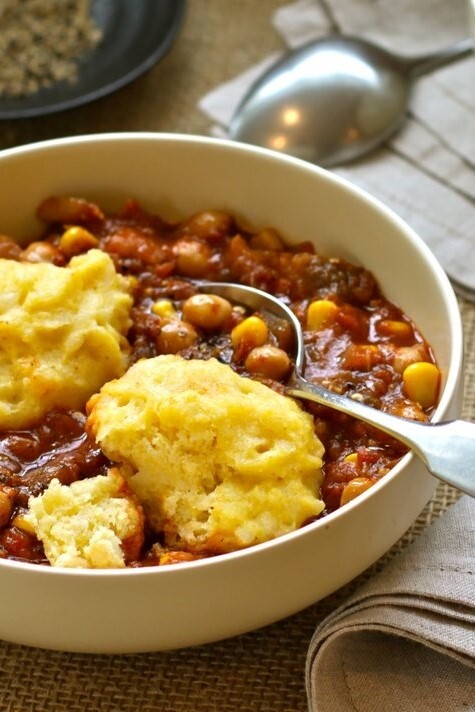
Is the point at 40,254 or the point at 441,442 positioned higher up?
the point at 441,442

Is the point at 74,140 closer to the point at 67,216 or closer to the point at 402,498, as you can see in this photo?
the point at 67,216

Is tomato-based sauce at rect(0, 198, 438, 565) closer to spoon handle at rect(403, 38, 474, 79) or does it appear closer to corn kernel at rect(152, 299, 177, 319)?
corn kernel at rect(152, 299, 177, 319)

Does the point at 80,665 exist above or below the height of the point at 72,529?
below

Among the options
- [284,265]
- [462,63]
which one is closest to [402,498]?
[284,265]

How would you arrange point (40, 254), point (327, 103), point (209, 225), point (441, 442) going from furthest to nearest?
point (327, 103) → point (209, 225) → point (40, 254) → point (441, 442)

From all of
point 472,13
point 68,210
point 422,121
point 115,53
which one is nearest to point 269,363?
point 68,210

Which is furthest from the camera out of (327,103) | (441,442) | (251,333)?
(327,103)

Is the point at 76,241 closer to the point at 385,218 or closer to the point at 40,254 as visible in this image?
the point at 40,254

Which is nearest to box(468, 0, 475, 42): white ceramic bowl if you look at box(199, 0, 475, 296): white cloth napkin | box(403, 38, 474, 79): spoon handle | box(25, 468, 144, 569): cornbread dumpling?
box(199, 0, 475, 296): white cloth napkin
